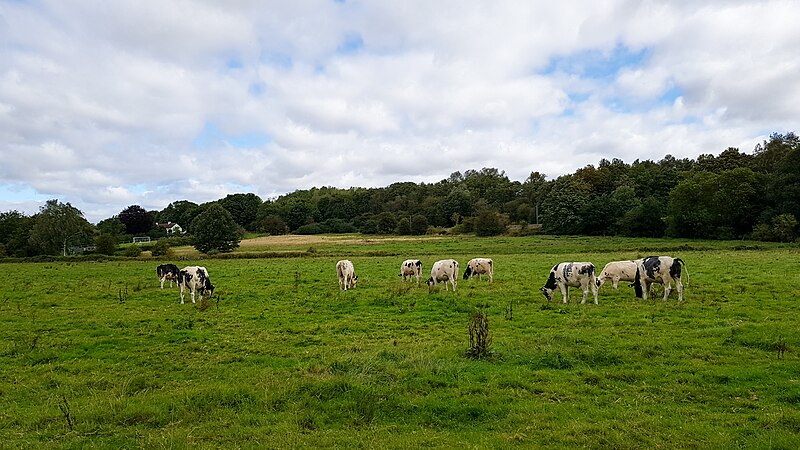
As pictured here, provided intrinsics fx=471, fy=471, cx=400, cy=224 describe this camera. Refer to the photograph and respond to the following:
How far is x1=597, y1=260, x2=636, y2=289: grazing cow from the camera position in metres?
20.0

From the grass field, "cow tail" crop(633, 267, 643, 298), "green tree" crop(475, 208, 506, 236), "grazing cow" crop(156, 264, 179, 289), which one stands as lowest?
the grass field

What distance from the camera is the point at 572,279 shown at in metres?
18.6

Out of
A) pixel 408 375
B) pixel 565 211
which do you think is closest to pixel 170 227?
pixel 565 211

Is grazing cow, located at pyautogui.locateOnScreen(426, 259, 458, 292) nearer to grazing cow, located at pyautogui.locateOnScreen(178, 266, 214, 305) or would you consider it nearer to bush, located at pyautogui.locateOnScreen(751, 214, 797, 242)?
grazing cow, located at pyautogui.locateOnScreen(178, 266, 214, 305)

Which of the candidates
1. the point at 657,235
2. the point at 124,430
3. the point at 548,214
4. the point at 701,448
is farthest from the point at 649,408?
A: the point at 548,214

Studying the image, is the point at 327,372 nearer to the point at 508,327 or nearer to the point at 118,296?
the point at 508,327

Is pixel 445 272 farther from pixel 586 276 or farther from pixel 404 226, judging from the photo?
pixel 404 226

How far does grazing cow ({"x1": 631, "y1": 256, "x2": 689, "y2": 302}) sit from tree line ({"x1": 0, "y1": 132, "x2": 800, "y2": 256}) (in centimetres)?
5185

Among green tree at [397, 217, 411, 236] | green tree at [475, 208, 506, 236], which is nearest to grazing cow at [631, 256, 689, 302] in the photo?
green tree at [475, 208, 506, 236]

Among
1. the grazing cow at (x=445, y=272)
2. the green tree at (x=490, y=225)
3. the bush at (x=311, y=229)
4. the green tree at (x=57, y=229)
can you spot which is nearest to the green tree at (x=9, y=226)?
the green tree at (x=57, y=229)

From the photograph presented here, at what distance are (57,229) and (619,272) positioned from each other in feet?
284

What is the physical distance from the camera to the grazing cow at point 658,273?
709 inches

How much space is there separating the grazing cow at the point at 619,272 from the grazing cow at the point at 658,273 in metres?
0.81

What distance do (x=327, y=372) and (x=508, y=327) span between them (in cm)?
650
